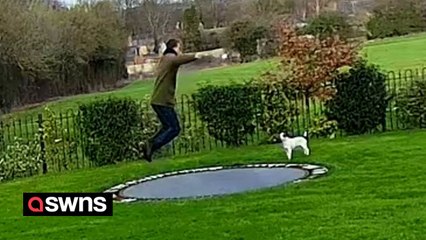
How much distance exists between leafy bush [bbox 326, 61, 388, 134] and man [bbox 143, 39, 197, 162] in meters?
3.38

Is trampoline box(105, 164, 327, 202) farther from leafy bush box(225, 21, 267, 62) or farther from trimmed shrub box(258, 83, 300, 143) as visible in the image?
leafy bush box(225, 21, 267, 62)

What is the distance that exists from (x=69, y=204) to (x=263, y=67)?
17426mm

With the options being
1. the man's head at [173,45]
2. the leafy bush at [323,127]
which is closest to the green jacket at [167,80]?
the man's head at [173,45]

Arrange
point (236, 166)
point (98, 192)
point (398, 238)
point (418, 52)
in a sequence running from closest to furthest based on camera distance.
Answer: point (398, 238), point (98, 192), point (236, 166), point (418, 52)

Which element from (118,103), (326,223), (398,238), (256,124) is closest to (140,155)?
(118,103)

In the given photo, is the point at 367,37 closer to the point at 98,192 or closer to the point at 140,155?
the point at 140,155

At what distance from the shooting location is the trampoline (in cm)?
764

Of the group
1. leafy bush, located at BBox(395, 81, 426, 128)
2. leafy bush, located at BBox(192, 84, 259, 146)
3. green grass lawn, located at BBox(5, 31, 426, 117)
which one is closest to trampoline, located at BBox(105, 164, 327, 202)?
leafy bush, located at BBox(192, 84, 259, 146)

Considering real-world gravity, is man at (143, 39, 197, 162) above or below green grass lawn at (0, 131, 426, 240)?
above

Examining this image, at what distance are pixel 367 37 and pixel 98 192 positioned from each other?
88.7 feet

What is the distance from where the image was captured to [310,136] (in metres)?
11.6

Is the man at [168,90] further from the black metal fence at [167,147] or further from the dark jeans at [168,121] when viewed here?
the black metal fence at [167,147]

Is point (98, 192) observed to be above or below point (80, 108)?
below

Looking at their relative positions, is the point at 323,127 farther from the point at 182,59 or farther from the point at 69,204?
the point at 69,204
